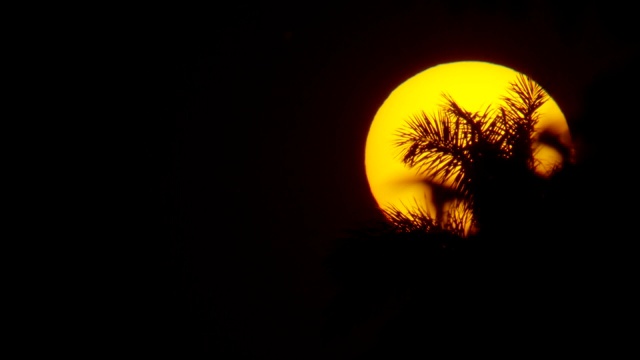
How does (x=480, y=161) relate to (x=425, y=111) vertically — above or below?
below

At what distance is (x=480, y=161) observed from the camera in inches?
56.9

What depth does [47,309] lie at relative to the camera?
2.99 meters

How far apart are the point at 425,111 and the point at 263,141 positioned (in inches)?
46.5

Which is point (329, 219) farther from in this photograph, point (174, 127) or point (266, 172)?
point (174, 127)

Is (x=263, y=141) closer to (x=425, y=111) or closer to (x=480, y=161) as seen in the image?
(x=425, y=111)

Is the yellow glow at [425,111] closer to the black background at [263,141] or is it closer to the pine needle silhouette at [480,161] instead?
the pine needle silhouette at [480,161]

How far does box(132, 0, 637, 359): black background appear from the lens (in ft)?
9.49

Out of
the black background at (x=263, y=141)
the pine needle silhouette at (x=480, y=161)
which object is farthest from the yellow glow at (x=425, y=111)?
the black background at (x=263, y=141)

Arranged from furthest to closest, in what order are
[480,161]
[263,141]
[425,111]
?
1. [263,141]
2. [425,111]
3. [480,161]

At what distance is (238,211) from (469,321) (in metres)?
1.94

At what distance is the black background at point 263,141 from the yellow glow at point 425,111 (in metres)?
0.71

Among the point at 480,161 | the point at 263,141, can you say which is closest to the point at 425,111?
the point at 480,161

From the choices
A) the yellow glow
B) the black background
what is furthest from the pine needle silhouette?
the black background

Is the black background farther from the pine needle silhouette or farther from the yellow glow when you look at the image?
the pine needle silhouette
